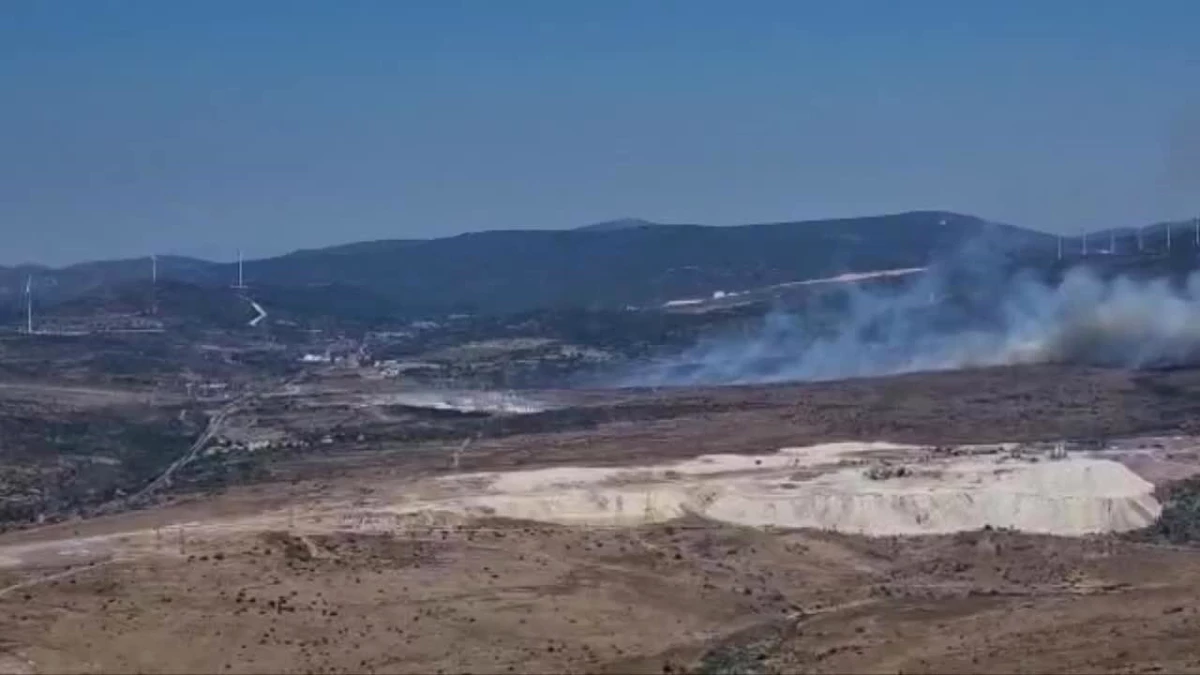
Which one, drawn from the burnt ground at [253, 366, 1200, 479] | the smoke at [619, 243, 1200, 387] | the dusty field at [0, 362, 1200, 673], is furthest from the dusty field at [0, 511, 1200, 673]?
the smoke at [619, 243, 1200, 387]

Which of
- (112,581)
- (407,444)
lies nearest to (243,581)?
(112,581)

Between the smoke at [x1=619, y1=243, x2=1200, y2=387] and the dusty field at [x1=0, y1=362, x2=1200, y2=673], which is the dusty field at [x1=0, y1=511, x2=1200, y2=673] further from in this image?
the smoke at [x1=619, y1=243, x2=1200, y2=387]

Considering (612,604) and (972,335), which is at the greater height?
(972,335)

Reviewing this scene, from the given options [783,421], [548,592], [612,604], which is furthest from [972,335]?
[612,604]

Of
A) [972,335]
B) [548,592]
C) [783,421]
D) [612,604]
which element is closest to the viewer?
[612,604]

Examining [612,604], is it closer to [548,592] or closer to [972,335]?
[548,592]

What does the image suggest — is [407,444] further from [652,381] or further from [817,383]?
[652,381]
